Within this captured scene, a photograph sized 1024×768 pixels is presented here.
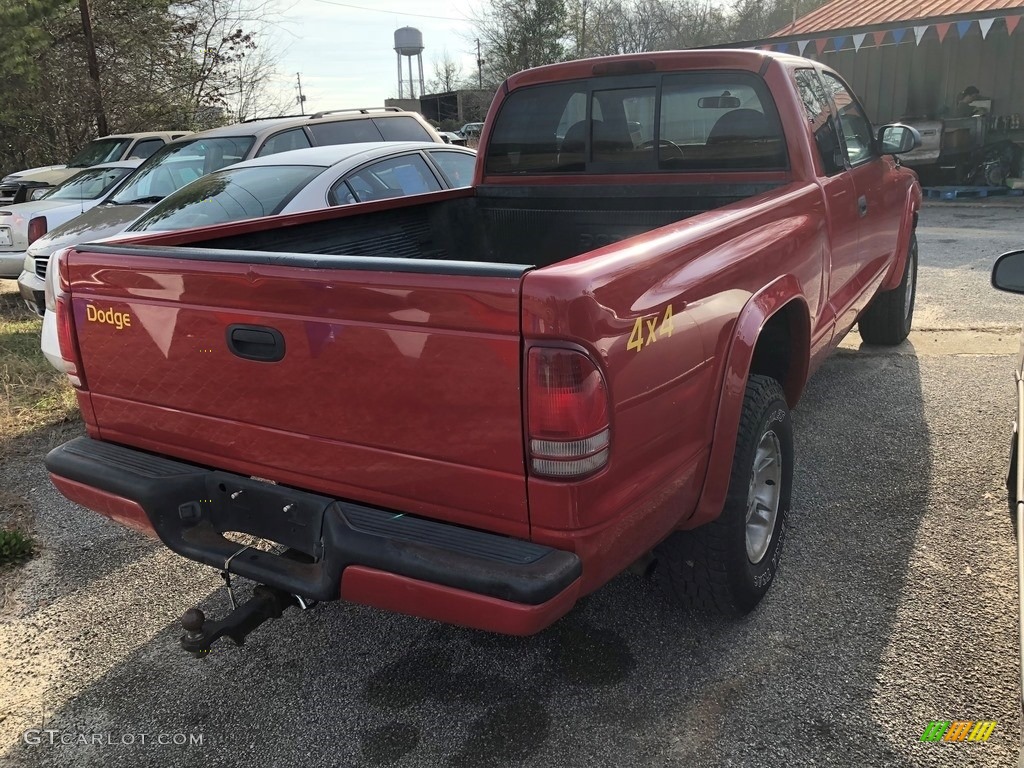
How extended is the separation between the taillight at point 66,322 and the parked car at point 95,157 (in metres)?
9.14

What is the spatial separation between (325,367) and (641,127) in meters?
2.45

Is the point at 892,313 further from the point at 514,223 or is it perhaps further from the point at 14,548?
the point at 14,548

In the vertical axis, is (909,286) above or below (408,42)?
below

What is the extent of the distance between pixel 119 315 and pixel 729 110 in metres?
2.75

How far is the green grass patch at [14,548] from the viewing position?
11.9ft

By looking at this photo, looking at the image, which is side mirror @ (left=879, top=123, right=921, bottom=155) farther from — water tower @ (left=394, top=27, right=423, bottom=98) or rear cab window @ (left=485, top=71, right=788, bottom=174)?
water tower @ (left=394, top=27, right=423, bottom=98)

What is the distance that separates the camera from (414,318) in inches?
79.5

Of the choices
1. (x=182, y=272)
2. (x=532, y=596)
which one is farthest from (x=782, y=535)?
(x=182, y=272)

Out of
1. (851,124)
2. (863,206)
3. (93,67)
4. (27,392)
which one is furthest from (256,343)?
(93,67)

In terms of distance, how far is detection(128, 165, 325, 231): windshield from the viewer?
5891 millimetres

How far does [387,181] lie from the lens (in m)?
6.38

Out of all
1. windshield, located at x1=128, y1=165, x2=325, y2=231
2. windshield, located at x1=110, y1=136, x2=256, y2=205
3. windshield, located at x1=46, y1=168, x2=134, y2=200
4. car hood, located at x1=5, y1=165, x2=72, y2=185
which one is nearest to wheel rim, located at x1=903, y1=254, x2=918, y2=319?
windshield, located at x1=128, y1=165, x2=325, y2=231

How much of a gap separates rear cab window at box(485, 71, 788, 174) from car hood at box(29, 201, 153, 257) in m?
4.35

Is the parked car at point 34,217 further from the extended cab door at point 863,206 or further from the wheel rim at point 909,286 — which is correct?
the wheel rim at point 909,286
